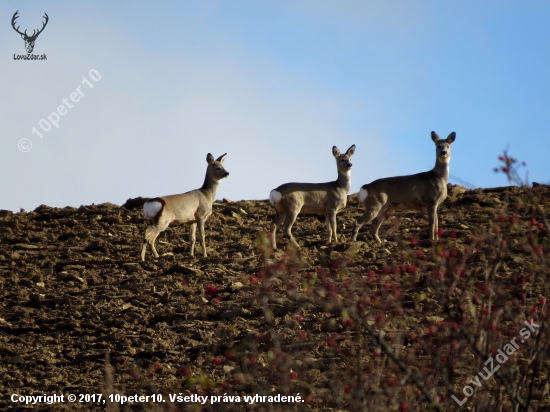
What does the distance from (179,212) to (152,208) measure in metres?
0.51

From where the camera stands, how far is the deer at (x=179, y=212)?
14580mm

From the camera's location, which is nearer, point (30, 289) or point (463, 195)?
point (30, 289)

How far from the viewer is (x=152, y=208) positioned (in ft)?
48.1

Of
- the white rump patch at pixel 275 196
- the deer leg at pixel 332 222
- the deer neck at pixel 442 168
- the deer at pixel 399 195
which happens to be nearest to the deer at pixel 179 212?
the white rump patch at pixel 275 196

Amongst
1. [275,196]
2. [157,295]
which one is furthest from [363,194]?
[157,295]

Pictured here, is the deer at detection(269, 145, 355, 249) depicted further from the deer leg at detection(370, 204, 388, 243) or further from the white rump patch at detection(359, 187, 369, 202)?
the deer leg at detection(370, 204, 388, 243)

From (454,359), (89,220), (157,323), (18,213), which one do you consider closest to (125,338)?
(157,323)

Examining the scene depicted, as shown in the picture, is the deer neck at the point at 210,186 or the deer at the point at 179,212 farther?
the deer neck at the point at 210,186

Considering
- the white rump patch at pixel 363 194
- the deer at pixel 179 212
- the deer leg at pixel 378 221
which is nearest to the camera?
the deer at pixel 179 212

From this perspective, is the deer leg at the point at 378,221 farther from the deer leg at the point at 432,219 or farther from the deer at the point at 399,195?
the deer leg at the point at 432,219

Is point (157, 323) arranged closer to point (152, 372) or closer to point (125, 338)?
point (125, 338)

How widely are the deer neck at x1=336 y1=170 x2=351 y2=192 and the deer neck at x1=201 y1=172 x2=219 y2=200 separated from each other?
7.39 ft

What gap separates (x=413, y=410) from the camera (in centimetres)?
620

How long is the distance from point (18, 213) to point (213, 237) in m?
4.63
